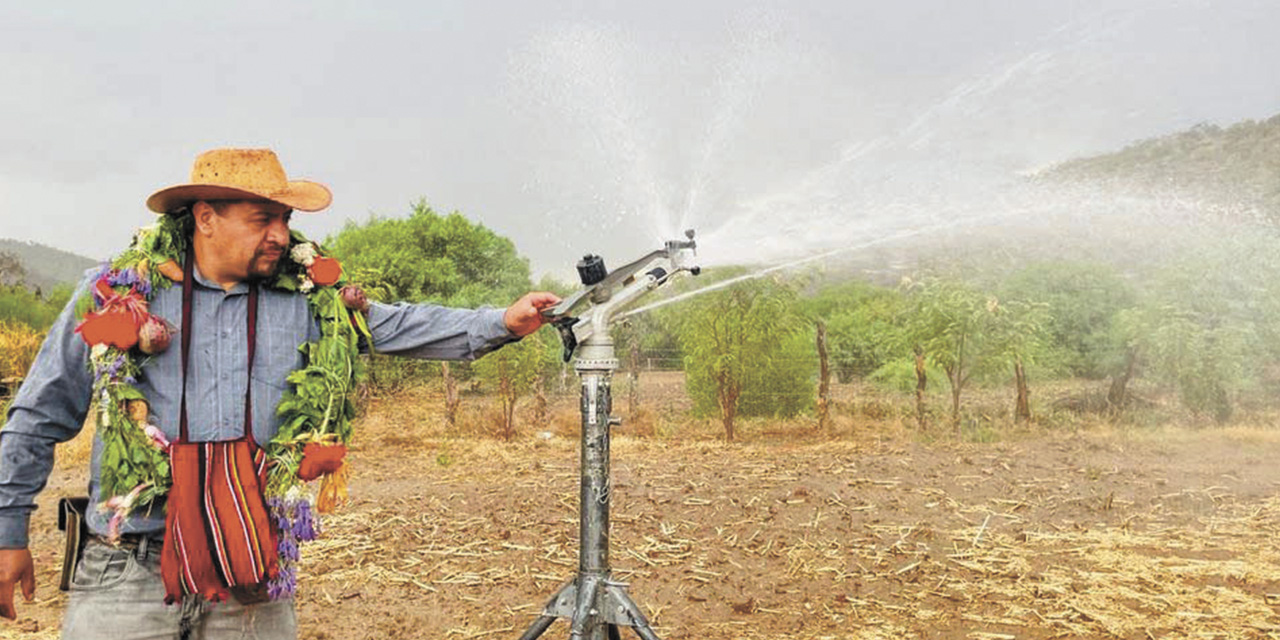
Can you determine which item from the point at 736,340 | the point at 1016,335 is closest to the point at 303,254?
the point at 736,340

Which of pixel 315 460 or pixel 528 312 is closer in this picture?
pixel 315 460

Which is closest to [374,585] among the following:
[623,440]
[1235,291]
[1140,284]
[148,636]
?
[148,636]

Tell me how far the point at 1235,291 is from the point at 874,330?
20.3ft

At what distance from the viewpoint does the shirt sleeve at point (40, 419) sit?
2.39 m

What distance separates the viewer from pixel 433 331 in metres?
2.93

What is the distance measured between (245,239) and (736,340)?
30.2ft

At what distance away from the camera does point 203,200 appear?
8.76ft

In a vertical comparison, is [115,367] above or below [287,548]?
above

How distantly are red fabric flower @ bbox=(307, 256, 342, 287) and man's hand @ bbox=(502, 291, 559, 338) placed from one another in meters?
0.50

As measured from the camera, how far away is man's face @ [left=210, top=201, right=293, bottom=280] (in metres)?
2.63

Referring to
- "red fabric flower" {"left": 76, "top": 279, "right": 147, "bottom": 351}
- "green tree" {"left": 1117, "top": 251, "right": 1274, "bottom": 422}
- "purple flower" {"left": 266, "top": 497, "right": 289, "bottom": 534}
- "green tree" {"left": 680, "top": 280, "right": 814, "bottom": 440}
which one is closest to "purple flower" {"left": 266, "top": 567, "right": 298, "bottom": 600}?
"purple flower" {"left": 266, "top": 497, "right": 289, "bottom": 534}

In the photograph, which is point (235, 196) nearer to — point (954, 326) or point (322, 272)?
point (322, 272)

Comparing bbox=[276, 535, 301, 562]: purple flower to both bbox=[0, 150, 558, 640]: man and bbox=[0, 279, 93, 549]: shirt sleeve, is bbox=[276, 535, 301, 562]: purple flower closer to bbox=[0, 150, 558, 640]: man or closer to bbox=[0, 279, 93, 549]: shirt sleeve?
bbox=[0, 150, 558, 640]: man

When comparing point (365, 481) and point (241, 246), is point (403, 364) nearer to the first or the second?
point (365, 481)
